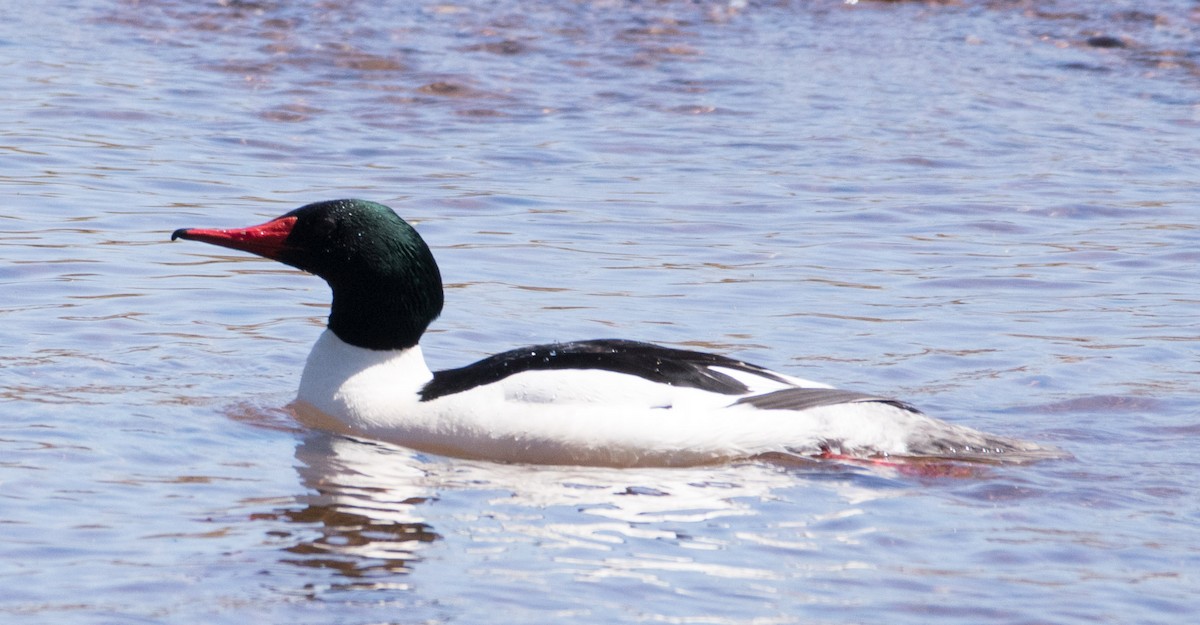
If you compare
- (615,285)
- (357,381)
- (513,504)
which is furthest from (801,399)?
(615,285)

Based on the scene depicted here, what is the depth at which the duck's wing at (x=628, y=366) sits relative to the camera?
7207 millimetres

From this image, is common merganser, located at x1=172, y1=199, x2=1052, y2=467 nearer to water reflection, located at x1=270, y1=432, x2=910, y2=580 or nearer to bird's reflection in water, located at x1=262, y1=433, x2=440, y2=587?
water reflection, located at x1=270, y1=432, x2=910, y2=580

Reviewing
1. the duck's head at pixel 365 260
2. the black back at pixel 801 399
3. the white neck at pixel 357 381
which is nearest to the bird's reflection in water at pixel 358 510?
the white neck at pixel 357 381

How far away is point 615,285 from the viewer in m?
9.95

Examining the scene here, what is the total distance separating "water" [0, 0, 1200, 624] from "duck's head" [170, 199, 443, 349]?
554mm

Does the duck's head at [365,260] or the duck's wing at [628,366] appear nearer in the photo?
the duck's wing at [628,366]

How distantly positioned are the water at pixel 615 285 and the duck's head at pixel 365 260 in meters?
0.55

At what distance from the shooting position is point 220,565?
559 cm

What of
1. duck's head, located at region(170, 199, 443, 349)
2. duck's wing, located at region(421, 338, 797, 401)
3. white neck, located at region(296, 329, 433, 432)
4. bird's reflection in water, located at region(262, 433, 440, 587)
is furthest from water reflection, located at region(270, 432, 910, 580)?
duck's head, located at region(170, 199, 443, 349)

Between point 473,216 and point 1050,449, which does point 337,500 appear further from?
point 473,216

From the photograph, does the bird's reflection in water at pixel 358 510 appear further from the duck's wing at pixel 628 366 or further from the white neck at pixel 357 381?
the duck's wing at pixel 628 366

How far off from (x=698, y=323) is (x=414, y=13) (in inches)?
416

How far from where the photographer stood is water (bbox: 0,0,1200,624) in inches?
223

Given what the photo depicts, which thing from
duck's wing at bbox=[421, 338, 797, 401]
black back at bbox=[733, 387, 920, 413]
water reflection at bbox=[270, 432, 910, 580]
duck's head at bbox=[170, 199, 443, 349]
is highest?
duck's head at bbox=[170, 199, 443, 349]
